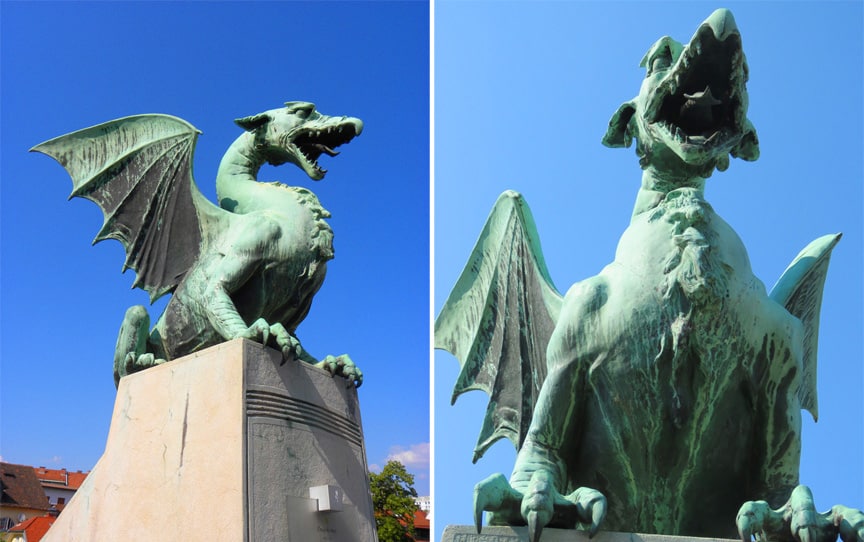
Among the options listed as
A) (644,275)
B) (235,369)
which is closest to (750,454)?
(644,275)

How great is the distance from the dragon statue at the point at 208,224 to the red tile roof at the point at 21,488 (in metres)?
47.6

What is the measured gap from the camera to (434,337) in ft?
14.5

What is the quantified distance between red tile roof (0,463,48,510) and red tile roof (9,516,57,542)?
13.4 feet

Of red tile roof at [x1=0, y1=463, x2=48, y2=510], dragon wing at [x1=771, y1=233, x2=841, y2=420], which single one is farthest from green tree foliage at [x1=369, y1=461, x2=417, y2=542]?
red tile roof at [x1=0, y1=463, x2=48, y2=510]

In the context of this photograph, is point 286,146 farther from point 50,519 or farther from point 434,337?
point 50,519

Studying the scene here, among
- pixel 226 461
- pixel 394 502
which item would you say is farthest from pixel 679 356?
pixel 394 502

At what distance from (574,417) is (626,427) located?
197 millimetres

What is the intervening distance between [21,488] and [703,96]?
2171 inches

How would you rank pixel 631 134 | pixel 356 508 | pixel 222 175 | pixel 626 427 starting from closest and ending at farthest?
1. pixel 626 427
2. pixel 631 134
3. pixel 356 508
4. pixel 222 175

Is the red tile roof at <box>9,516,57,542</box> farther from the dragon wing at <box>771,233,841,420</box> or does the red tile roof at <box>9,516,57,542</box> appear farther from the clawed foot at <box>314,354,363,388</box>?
the dragon wing at <box>771,233,841,420</box>

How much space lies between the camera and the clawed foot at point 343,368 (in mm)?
5836

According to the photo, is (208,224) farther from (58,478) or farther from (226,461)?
(58,478)

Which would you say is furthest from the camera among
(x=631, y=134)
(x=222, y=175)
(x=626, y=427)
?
(x=222, y=175)

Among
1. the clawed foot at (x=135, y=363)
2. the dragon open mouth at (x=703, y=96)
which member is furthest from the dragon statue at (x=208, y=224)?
the dragon open mouth at (x=703, y=96)
